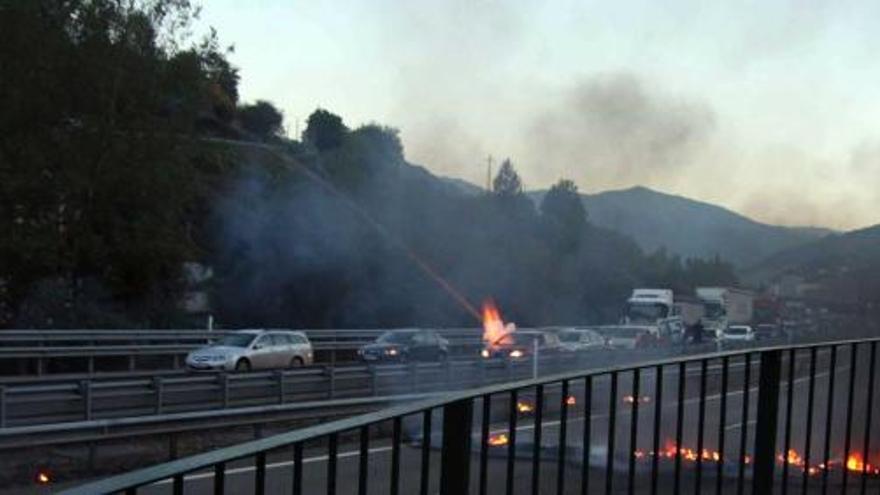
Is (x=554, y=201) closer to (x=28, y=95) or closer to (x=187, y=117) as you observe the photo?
(x=187, y=117)

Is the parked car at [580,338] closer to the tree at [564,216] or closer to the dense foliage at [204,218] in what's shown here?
the dense foliage at [204,218]

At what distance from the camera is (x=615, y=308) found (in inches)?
1799

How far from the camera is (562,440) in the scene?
12.2ft

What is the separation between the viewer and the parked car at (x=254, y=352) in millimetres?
23562

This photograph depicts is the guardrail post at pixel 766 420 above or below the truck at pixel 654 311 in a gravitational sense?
above

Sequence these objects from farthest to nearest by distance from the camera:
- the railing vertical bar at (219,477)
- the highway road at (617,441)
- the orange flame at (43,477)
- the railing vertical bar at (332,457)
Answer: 1. the orange flame at (43,477)
2. the highway road at (617,441)
3. the railing vertical bar at (332,457)
4. the railing vertical bar at (219,477)

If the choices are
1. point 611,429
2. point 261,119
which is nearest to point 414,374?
point 611,429

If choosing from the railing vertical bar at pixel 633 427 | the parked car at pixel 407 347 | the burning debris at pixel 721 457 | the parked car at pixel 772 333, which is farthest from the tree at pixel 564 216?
the railing vertical bar at pixel 633 427

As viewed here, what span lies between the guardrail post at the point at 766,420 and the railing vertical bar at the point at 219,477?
2.93 metres

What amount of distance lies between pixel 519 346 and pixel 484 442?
21.5 metres

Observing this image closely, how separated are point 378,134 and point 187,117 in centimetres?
1638

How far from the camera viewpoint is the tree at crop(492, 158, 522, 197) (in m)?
53.1

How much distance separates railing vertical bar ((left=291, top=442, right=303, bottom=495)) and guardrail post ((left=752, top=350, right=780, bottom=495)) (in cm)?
264

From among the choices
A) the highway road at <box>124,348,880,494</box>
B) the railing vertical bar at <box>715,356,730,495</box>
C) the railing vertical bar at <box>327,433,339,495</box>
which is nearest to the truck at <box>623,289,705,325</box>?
the highway road at <box>124,348,880,494</box>
